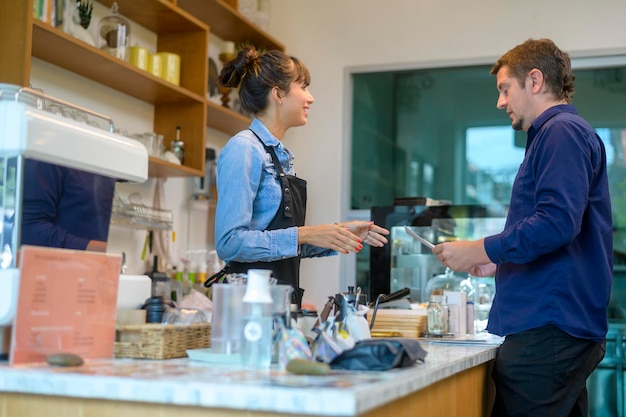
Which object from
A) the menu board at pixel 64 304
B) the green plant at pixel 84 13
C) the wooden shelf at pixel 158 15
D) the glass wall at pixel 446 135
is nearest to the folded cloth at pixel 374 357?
the menu board at pixel 64 304

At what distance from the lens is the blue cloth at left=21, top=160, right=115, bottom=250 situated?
1.58 m

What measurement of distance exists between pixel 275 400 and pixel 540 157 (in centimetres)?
120

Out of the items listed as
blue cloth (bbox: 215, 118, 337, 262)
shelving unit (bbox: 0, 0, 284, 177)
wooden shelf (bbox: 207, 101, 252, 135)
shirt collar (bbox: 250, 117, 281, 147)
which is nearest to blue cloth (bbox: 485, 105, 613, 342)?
blue cloth (bbox: 215, 118, 337, 262)

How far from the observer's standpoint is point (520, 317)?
2062 mm

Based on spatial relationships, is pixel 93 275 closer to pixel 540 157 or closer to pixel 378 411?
pixel 378 411

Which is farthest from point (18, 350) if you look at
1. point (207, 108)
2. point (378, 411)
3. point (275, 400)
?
point (207, 108)

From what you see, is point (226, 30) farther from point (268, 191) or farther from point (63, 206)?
point (63, 206)

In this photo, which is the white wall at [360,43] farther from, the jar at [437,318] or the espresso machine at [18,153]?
the espresso machine at [18,153]

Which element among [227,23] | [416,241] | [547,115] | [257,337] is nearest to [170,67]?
[227,23]

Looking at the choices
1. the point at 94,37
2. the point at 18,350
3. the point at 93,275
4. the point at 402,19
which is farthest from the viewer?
the point at 402,19

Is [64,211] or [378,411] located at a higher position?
[64,211]

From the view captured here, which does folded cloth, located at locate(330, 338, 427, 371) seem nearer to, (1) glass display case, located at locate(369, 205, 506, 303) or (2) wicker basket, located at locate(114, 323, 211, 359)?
(2) wicker basket, located at locate(114, 323, 211, 359)

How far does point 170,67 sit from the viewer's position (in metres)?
3.92

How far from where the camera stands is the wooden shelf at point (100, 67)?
10.0 feet
